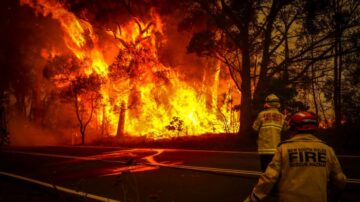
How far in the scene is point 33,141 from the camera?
33.9 m

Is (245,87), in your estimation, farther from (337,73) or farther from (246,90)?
(337,73)

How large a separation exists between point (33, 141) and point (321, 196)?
33.7m

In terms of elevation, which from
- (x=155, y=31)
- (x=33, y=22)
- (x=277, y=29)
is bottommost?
(x=277, y=29)

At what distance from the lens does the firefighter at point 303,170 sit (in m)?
3.66

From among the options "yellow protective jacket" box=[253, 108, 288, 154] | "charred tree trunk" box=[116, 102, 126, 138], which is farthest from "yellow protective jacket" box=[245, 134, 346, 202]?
"charred tree trunk" box=[116, 102, 126, 138]

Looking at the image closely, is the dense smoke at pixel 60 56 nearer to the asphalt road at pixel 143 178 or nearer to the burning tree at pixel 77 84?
the burning tree at pixel 77 84

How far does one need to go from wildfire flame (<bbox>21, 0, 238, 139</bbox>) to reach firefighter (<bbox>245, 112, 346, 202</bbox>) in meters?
20.2

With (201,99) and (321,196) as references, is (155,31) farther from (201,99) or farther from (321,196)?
(321,196)

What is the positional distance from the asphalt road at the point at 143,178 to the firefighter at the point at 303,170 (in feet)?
8.36

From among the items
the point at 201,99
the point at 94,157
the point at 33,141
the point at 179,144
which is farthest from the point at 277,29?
the point at 33,141

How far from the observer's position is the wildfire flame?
25.4 metres

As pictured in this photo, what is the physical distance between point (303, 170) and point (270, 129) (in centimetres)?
346

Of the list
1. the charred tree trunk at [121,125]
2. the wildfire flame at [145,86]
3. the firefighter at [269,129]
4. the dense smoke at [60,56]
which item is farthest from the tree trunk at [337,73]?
the charred tree trunk at [121,125]

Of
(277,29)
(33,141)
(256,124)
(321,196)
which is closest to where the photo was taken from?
(321,196)
